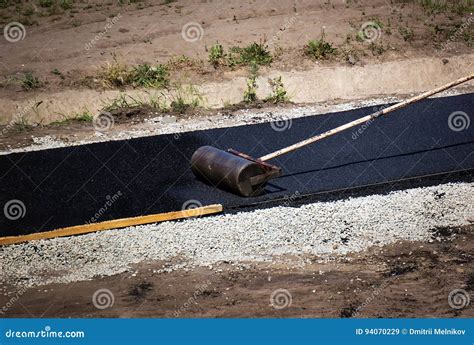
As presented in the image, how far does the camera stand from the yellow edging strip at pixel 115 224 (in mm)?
5871

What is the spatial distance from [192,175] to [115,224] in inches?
54.4

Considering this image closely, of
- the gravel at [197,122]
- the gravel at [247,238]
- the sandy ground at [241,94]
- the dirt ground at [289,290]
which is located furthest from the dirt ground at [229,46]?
the dirt ground at [289,290]

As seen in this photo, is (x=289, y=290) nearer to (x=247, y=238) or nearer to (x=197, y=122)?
(x=247, y=238)

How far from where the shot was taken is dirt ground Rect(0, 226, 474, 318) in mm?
4574

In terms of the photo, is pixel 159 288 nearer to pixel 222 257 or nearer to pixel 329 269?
pixel 222 257

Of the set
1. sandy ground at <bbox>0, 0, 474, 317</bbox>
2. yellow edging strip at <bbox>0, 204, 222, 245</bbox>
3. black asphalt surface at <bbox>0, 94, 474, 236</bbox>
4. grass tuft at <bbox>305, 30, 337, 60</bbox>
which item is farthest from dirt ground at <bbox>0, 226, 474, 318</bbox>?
grass tuft at <bbox>305, 30, 337, 60</bbox>

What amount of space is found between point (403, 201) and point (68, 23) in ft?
27.9

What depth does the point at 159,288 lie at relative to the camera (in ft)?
16.3

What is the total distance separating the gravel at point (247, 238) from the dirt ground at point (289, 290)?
165 millimetres

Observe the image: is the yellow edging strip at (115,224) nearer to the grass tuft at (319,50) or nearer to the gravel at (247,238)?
the gravel at (247,238)

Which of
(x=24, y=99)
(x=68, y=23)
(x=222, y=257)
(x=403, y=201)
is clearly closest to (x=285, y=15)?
(x=68, y=23)

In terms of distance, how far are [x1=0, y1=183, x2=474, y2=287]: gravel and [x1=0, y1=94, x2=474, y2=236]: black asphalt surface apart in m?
0.37

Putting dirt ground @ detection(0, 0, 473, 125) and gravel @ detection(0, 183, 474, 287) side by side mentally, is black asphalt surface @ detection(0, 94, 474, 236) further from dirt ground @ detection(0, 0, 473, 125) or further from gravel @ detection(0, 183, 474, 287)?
dirt ground @ detection(0, 0, 473, 125)

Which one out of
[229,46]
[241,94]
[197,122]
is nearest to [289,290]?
[197,122]
